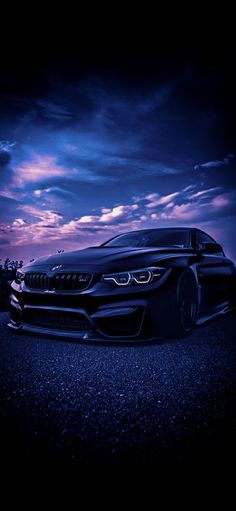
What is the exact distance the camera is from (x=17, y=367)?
208cm

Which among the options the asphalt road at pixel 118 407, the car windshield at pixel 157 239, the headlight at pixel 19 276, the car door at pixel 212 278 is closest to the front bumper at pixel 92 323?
the asphalt road at pixel 118 407

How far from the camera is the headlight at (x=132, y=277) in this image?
6.72ft

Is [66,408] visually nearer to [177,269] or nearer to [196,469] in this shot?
[196,469]

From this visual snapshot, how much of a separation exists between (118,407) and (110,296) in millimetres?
791

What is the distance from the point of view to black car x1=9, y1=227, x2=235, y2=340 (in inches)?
76.9

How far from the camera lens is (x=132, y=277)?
2.06 m

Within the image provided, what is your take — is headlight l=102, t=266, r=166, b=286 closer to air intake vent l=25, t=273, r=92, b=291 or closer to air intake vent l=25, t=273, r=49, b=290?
air intake vent l=25, t=273, r=92, b=291

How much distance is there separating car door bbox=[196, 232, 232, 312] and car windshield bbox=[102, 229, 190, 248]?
0.77ft

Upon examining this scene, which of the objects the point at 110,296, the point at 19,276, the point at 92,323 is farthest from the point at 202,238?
the point at 19,276

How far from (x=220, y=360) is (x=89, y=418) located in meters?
1.39

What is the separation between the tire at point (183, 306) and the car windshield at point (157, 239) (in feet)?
2.74

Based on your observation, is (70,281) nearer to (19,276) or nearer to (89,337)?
(89,337)

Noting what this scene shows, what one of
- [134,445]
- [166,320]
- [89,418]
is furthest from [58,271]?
[134,445]

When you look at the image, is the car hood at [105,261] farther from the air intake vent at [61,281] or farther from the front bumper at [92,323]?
the front bumper at [92,323]
